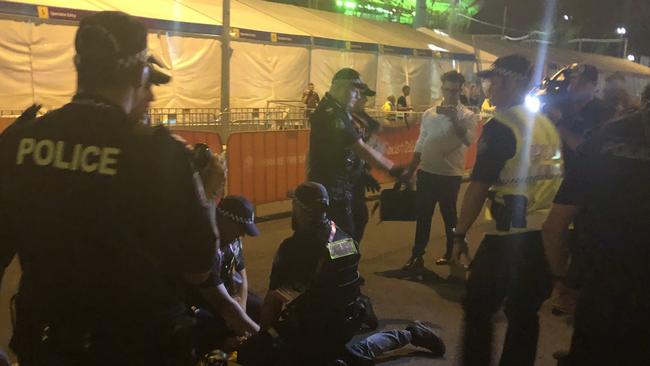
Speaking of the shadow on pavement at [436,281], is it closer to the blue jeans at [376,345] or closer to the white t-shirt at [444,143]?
the white t-shirt at [444,143]

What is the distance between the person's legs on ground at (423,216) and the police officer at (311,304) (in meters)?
2.94

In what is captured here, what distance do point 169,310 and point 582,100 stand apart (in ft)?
14.4

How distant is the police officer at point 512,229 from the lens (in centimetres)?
353

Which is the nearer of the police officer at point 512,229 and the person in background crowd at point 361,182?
the police officer at point 512,229

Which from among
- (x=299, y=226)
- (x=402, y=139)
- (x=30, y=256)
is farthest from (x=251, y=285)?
(x=402, y=139)

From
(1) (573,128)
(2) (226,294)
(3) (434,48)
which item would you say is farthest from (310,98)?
(2) (226,294)

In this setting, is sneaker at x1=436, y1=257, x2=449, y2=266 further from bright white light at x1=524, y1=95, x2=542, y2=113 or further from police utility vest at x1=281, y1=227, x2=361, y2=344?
police utility vest at x1=281, y1=227, x2=361, y2=344

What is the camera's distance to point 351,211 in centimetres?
517

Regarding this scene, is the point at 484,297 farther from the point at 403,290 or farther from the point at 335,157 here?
the point at 403,290

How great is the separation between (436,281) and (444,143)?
4.36ft

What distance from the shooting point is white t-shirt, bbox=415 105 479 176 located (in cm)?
647

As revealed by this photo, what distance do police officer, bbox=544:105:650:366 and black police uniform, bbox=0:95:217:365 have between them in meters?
1.60

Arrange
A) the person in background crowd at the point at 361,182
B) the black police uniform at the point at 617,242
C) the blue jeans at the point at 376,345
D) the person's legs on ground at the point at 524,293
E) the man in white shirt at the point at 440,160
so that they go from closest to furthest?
the black police uniform at the point at 617,242, the person's legs on ground at the point at 524,293, the blue jeans at the point at 376,345, the person in background crowd at the point at 361,182, the man in white shirt at the point at 440,160

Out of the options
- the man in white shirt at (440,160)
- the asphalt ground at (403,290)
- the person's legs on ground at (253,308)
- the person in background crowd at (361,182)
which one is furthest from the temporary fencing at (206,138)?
the person's legs on ground at (253,308)
